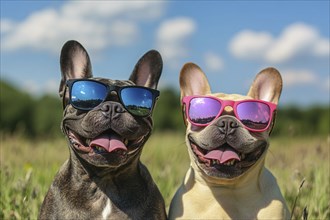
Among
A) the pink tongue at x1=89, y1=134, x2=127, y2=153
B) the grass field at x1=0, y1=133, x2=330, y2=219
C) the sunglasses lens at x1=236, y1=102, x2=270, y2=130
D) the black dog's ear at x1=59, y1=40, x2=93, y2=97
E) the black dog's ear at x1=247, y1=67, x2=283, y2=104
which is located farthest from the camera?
the grass field at x1=0, y1=133, x2=330, y2=219

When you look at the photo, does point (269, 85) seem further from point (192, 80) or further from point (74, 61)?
point (74, 61)

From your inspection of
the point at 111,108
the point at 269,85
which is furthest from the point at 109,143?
the point at 269,85

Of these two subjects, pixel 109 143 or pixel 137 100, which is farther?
pixel 137 100

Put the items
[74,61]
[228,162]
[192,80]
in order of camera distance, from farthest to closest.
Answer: [192,80]
[74,61]
[228,162]

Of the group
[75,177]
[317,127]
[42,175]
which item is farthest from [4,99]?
[75,177]

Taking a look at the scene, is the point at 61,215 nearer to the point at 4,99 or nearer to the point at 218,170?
the point at 218,170

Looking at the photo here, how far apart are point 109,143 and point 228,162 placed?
2.93 ft

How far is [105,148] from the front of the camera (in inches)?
145

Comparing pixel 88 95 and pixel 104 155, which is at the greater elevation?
pixel 88 95

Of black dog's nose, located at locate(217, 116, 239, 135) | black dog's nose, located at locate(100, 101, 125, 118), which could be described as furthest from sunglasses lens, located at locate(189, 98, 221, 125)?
black dog's nose, located at locate(100, 101, 125, 118)

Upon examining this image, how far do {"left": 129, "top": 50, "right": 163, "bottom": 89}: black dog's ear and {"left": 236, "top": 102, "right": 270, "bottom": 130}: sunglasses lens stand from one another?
31.1 inches

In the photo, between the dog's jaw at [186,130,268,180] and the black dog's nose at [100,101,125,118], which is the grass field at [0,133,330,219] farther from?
the black dog's nose at [100,101,125,118]

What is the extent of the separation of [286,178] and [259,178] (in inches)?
96.5

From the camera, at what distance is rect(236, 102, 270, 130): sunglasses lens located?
4113 mm
